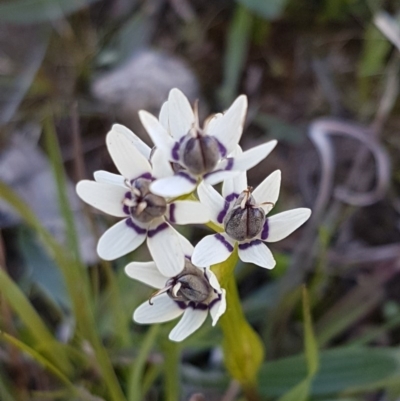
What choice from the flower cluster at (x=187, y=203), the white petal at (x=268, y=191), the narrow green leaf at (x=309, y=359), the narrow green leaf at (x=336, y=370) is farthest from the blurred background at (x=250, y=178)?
the white petal at (x=268, y=191)

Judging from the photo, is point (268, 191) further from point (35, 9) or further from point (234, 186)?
point (35, 9)

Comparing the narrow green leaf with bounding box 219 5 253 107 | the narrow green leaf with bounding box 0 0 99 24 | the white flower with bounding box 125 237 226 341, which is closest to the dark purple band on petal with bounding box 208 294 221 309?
the white flower with bounding box 125 237 226 341

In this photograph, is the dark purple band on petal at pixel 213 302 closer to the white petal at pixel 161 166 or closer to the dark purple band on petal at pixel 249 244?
the dark purple band on petal at pixel 249 244

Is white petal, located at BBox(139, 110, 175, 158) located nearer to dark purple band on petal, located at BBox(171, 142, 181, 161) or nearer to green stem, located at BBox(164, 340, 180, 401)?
dark purple band on petal, located at BBox(171, 142, 181, 161)

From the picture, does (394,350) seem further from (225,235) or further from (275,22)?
(275,22)

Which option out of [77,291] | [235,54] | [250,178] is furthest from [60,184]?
[235,54]

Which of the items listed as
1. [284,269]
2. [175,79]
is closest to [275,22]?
[175,79]
